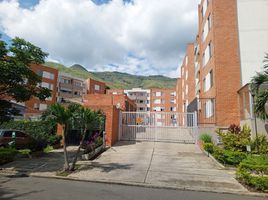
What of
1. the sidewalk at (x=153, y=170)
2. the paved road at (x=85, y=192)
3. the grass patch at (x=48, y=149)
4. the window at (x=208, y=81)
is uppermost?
the window at (x=208, y=81)

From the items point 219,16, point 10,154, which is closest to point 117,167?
point 10,154

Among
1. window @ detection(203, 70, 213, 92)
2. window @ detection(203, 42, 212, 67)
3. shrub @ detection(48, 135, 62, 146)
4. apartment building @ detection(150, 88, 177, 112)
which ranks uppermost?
apartment building @ detection(150, 88, 177, 112)

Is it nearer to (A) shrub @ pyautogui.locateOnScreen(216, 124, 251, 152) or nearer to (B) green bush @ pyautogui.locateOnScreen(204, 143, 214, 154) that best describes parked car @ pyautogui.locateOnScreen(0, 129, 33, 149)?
(B) green bush @ pyautogui.locateOnScreen(204, 143, 214, 154)

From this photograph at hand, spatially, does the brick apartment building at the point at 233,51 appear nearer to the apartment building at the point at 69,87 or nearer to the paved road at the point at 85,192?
the paved road at the point at 85,192

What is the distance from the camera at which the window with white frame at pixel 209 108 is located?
18641 millimetres

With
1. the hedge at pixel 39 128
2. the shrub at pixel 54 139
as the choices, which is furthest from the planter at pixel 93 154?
the hedge at pixel 39 128

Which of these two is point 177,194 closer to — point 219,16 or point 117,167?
point 117,167

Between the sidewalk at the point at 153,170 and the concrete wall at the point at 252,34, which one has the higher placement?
the concrete wall at the point at 252,34

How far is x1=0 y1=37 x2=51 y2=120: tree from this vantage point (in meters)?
10.6

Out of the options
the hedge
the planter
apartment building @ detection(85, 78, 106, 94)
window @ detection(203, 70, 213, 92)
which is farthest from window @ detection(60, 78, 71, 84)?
the planter

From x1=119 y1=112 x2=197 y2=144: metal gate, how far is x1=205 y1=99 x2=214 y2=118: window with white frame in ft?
6.00

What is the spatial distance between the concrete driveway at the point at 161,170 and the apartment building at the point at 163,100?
221ft

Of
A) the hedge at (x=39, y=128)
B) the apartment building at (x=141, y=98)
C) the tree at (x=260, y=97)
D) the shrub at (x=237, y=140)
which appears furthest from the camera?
the apartment building at (x=141, y=98)

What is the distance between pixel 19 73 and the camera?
1088 cm
